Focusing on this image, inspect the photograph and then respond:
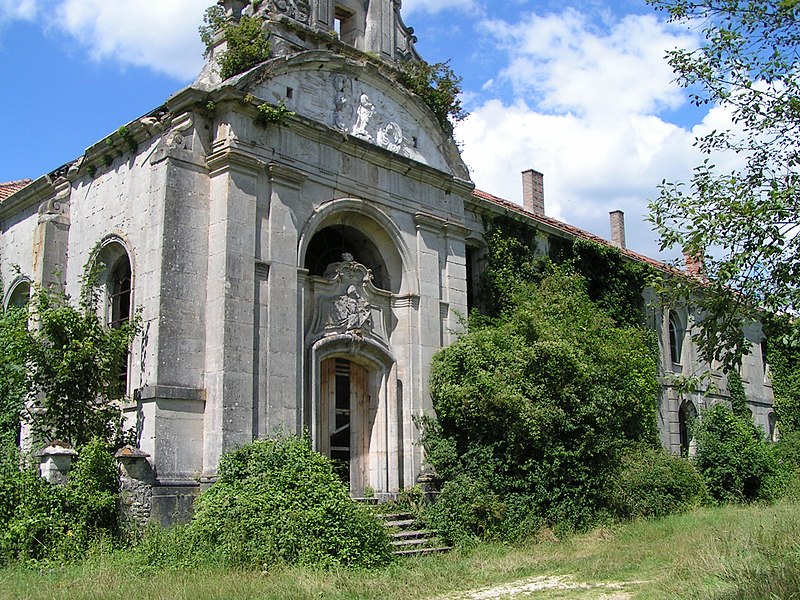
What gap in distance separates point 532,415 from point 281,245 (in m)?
5.32

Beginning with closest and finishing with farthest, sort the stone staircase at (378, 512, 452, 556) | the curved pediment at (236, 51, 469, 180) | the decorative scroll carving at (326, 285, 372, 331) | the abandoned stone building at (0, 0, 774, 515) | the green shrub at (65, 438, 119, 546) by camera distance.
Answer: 1. the green shrub at (65, 438, 119, 546)
2. the abandoned stone building at (0, 0, 774, 515)
3. the stone staircase at (378, 512, 452, 556)
4. the curved pediment at (236, 51, 469, 180)
5. the decorative scroll carving at (326, 285, 372, 331)

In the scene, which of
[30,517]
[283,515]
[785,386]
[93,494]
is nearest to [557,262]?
[283,515]

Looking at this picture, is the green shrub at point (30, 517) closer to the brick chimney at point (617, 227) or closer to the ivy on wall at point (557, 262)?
the ivy on wall at point (557, 262)

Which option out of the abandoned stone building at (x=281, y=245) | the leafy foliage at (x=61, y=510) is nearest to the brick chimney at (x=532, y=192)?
the abandoned stone building at (x=281, y=245)

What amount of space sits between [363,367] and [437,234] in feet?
10.9

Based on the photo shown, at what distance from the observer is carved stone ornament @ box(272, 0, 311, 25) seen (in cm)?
1630

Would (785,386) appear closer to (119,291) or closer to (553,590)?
(553,590)

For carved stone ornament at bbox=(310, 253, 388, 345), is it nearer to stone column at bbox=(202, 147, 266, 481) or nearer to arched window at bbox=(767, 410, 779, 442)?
stone column at bbox=(202, 147, 266, 481)

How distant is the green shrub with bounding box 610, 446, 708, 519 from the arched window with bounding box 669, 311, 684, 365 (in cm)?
828

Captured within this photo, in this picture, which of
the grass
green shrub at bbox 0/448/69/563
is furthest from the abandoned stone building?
the grass

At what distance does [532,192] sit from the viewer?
27.6 m

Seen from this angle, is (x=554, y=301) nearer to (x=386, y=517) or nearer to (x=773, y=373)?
(x=386, y=517)

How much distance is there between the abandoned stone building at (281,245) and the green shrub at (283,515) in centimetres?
94

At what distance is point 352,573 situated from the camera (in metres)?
11.6
